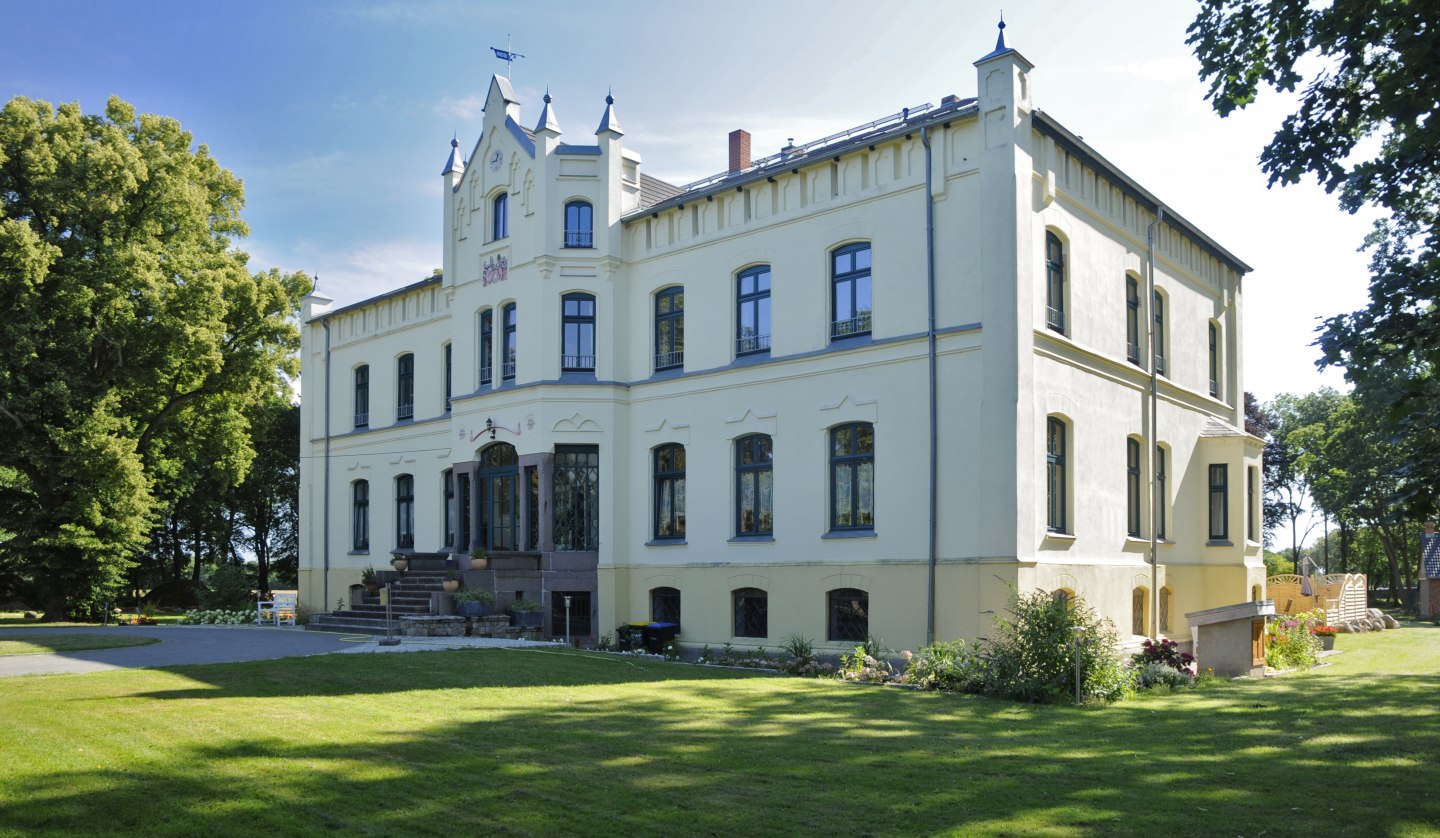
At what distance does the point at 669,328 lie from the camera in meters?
23.9

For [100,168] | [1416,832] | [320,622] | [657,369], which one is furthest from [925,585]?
[100,168]

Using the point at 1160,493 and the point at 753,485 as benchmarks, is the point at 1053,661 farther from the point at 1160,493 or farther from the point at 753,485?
the point at 1160,493

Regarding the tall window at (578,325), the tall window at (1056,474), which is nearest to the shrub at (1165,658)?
the tall window at (1056,474)

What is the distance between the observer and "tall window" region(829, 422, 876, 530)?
20.1 m

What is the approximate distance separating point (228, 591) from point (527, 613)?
16.7 meters

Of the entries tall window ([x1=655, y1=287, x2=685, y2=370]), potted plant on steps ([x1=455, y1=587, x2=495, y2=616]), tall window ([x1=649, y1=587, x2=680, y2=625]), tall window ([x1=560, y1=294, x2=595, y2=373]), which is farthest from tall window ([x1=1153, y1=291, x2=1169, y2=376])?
potted plant on steps ([x1=455, y1=587, x2=495, y2=616])

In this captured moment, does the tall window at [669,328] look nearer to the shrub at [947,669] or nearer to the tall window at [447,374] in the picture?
the tall window at [447,374]

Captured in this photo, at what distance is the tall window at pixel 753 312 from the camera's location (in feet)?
72.6

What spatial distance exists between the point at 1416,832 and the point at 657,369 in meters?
18.1

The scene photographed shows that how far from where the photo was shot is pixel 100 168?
30.6 metres

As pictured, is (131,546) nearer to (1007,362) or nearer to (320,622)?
(320,622)

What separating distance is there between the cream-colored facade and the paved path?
3.04 m

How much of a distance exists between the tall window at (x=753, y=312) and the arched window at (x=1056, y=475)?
562 centimetres

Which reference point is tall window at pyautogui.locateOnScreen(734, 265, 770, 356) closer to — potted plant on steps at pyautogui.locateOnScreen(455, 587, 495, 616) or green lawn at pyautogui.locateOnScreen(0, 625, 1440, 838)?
potted plant on steps at pyautogui.locateOnScreen(455, 587, 495, 616)
